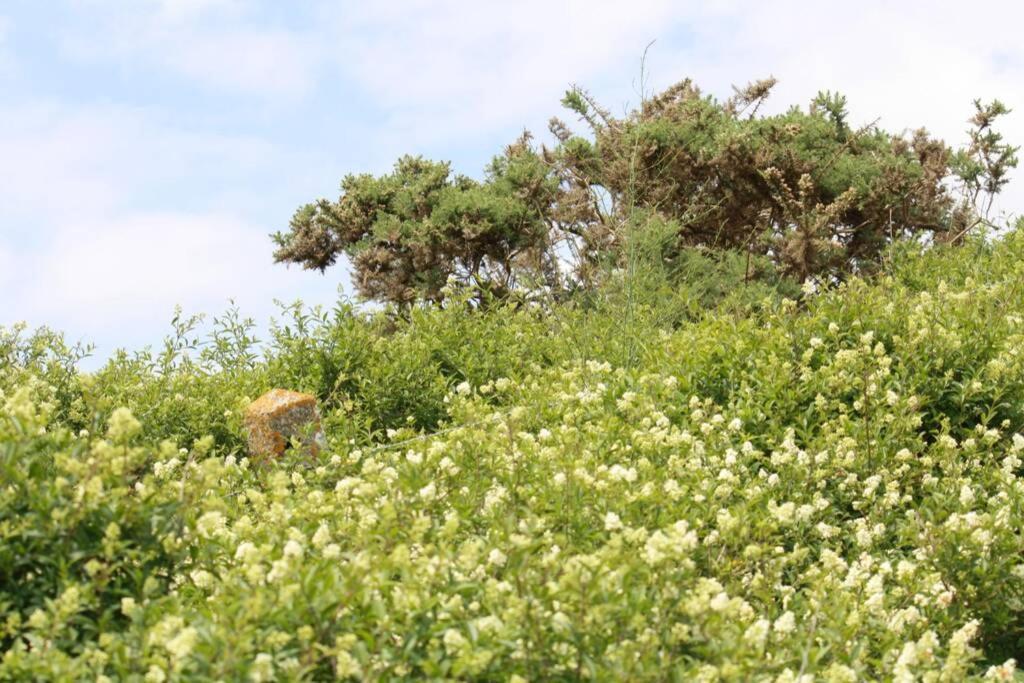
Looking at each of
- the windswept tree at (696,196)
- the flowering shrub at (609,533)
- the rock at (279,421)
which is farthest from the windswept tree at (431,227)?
the flowering shrub at (609,533)

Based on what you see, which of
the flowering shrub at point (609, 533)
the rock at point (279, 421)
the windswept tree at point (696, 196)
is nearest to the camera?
the flowering shrub at point (609, 533)

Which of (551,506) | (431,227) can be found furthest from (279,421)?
(431,227)

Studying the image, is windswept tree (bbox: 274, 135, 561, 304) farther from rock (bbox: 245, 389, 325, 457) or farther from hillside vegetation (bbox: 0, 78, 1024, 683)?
rock (bbox: 245, 389, 325, 457)

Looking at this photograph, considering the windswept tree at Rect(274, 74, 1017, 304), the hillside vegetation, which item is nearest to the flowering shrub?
the hillside vegetation

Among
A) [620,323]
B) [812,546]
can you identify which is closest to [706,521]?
[812,546]

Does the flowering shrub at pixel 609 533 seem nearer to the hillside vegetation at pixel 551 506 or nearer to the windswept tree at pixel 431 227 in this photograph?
the hillside vegetation at pixel 551 506

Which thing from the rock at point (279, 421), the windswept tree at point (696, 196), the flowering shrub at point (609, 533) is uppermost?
the windswept tree at point (696, 196)

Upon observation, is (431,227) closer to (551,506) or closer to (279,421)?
(279,421)

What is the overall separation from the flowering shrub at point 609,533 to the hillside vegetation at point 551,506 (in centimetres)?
2

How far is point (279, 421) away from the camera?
7.82 metres

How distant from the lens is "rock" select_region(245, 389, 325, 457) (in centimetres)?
781

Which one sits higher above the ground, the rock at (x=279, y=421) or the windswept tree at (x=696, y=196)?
the windswept tree at (x=696, y=196)

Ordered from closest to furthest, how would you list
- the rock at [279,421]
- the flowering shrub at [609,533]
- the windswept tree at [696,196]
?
the flowering shrub at [609,533], the rock at [279,421], the windswept tree at [696,196]

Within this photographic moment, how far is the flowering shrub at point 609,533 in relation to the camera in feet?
9.75
